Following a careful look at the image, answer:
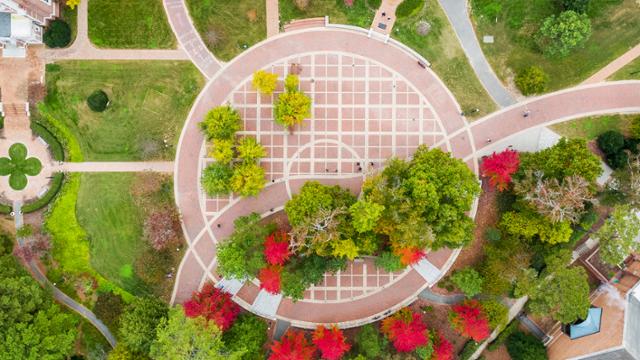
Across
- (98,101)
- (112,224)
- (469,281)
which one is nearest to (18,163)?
(98,101)

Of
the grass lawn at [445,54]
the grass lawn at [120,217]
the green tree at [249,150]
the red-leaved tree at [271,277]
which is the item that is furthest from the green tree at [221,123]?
the grass lawn at [445,54]

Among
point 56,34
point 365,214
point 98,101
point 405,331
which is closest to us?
point 365,214

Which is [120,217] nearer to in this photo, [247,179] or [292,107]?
[247,179]

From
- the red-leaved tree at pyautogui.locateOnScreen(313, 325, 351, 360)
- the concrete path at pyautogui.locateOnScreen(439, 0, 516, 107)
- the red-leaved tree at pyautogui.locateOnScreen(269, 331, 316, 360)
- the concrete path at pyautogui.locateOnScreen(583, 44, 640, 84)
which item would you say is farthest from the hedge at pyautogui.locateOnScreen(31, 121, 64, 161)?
the concrete path at pyautogui.locateOnScreen(583, 44, 640, 84)

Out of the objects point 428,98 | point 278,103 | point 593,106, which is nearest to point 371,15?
point 428,98

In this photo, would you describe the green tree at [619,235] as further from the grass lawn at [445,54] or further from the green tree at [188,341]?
the green tree at [188,341]

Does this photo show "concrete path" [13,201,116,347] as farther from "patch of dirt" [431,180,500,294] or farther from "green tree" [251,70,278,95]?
"patch of dirt" [431,180,500,294]
